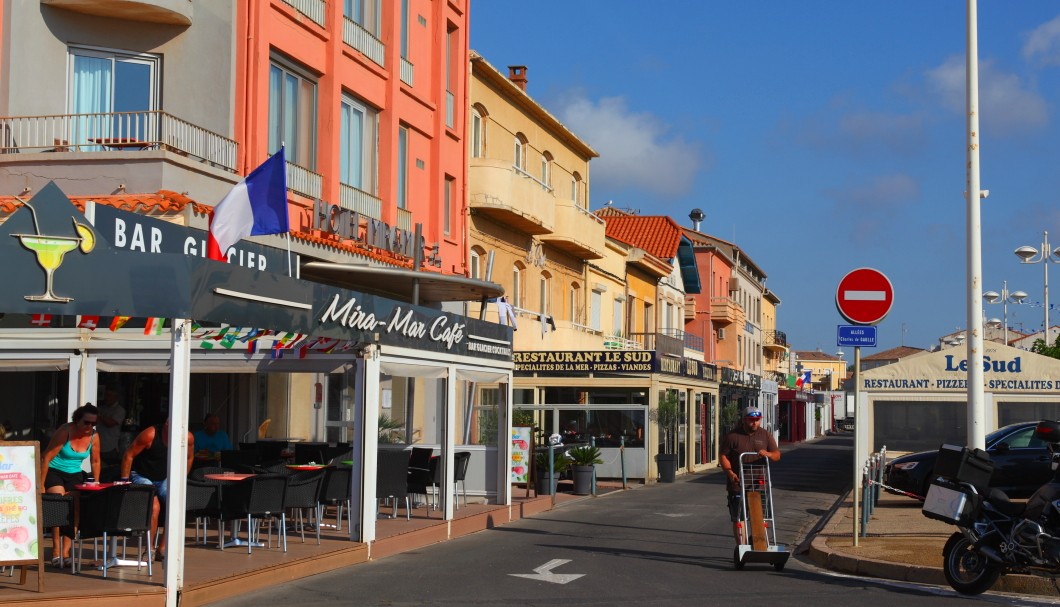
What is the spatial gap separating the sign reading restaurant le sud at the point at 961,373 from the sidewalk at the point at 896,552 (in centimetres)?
856

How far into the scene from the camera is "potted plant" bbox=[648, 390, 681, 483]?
105 ft

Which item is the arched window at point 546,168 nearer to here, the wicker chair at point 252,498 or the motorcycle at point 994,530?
the wicker chair at point 252,498

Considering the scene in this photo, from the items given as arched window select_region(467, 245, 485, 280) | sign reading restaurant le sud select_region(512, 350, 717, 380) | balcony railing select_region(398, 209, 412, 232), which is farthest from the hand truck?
sign reading restaurant le sud select_region(512, 350, 717, 380)

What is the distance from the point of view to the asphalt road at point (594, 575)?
11406 millimetres

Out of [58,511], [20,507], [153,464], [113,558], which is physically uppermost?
[153,464]

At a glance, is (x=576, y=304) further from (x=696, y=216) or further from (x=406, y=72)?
(x=696, y=216)

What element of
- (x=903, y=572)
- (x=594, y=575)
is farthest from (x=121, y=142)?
(x=903, y=572)

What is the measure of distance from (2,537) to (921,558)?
9069mm

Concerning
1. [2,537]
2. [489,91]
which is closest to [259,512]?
[2,537]

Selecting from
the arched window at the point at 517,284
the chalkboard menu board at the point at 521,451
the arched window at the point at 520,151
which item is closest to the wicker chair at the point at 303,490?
the chalkboard menu board at the point at 521,451

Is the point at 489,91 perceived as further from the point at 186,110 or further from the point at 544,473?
the point at 186,110

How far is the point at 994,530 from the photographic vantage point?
11461mm

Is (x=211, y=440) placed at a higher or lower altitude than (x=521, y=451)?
higher

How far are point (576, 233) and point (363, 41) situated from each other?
13440mm
